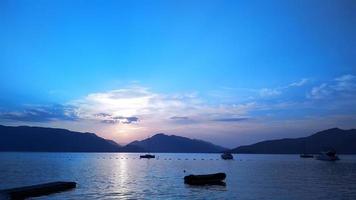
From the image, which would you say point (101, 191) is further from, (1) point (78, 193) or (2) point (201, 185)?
Result: (2) point (201, 185)

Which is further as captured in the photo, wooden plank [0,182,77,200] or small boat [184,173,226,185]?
small boat [184,173,226,185]

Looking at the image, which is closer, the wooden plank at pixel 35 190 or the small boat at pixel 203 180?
the wooden plank at pixel 35 190

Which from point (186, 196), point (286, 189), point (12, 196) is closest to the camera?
point (12, 196)

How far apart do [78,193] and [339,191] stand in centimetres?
4162

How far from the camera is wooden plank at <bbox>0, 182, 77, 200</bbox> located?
52.3m

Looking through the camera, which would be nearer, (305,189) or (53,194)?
(53,194)

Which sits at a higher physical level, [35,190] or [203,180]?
[203,180]

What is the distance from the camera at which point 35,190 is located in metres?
57.8

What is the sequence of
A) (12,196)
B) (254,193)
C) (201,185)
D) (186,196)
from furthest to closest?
(201,185) → (254,193) → (186,196) → (12,196)

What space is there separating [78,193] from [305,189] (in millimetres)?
37523

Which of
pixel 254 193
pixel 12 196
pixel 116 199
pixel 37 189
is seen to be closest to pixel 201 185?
pixel 254 193

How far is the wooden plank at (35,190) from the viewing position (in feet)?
171

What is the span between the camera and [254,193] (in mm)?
62250

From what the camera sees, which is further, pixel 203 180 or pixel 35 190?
pixel 203 180
